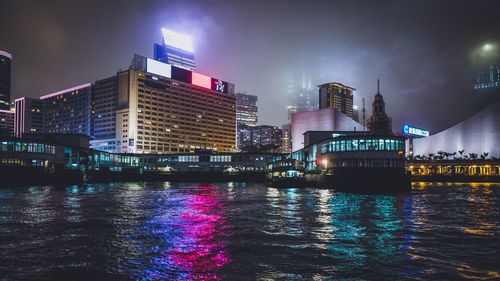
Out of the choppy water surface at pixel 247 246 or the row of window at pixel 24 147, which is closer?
the choppy water surface at pixel 247 246

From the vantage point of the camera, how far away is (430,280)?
15070 millimetres

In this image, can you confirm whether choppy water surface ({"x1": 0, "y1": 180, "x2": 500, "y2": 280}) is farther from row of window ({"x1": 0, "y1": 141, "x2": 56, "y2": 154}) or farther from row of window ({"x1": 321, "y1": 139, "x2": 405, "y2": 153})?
row of window ({"x1": 0, "y1": 141, "x2": 56, "y2": 154})

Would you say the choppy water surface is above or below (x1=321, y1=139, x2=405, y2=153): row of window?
below

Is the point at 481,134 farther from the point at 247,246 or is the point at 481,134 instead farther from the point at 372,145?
the point at 247,246

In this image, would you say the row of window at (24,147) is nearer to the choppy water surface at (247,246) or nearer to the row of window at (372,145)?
the choppy water surface at (247,246)

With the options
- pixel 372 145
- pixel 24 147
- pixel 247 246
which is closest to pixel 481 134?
pixel 372 145

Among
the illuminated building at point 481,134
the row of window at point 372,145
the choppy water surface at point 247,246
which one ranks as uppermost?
the illuminated building at point 481,134

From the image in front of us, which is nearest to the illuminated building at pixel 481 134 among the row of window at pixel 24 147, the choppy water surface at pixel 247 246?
the choppy water surface at pixel 247 246

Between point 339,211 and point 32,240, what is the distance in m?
26.2

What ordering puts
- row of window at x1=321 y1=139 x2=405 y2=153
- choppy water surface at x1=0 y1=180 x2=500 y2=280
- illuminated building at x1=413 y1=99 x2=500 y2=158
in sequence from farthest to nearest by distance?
illuminated building at x1=413 y1=99 x2=500 y2=158 < row of window at x1=321 y1=139 x2=405 y2=153 < choppy water surface at x1=0 y1=180 x2=500 y2=280

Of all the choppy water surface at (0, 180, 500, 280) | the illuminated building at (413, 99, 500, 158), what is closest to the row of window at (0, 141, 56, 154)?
the choppy water surface at (0, 180, 500, 280)

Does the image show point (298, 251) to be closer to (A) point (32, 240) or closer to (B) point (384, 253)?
(B) point (384, 253)

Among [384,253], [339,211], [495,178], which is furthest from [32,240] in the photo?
[495,178]

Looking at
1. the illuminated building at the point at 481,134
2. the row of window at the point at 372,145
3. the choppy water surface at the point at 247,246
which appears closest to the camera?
the choppy water surface at the point at 247,246
